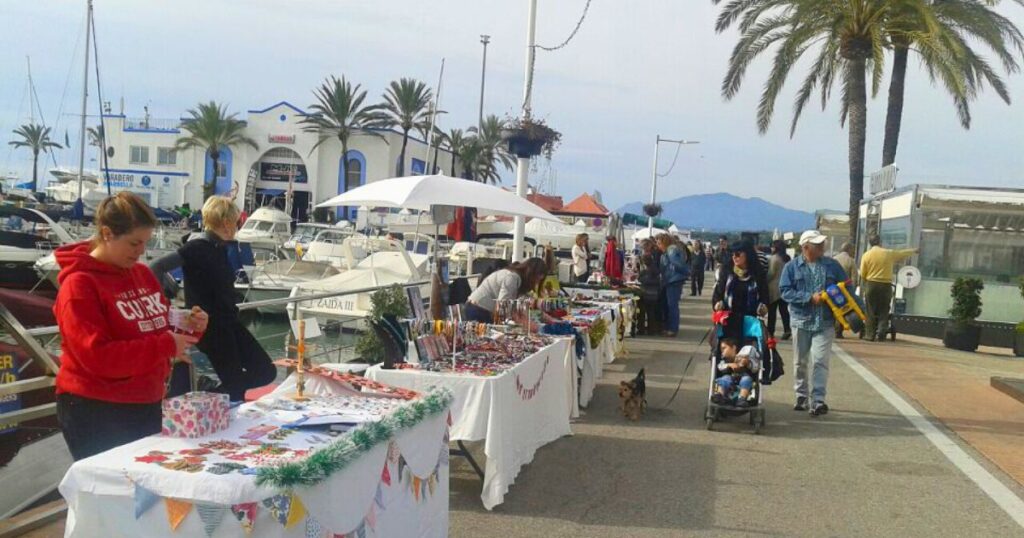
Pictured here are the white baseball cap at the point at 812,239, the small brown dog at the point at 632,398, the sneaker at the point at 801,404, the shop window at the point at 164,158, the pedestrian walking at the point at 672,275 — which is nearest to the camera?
the small brown dog at the point at 632,398

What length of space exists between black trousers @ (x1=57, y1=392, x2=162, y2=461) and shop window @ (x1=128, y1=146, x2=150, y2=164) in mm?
73667

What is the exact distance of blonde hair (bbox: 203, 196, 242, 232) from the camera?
490 centimetres

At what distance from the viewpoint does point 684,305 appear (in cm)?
2731

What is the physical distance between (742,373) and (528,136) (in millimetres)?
6958

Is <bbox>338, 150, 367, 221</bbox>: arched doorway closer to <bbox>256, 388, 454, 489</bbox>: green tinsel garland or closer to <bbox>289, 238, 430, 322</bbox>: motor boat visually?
<bbox>289, 238, 430, 322</bbox>: motor boat

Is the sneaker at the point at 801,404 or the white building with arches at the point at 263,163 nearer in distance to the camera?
the sneaker at the point at 801,404

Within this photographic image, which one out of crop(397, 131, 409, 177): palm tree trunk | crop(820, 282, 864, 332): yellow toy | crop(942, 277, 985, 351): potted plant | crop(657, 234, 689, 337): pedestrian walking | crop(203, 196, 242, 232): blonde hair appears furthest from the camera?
crop(397, 131, 409, 177): palm tree trunk

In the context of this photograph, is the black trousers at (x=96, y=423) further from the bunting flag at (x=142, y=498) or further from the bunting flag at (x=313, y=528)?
the bunting flag at (x=313, y=528)

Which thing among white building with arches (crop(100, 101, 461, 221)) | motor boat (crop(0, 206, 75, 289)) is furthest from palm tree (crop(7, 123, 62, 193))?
motor boat (crop(0, 206, 75, 289))

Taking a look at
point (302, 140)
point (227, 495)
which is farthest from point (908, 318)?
point (302, 140)

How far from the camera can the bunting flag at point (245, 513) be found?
3270mm

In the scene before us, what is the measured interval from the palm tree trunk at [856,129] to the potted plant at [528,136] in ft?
35.0

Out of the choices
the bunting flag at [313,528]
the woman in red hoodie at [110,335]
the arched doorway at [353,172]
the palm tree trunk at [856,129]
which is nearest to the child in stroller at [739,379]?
the bunting flag at [313,528]

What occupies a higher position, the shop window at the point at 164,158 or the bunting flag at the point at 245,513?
the shop window at the point at 164,158
